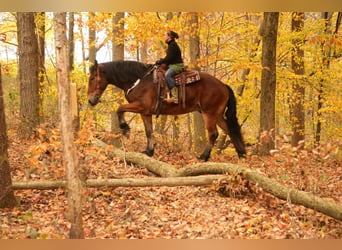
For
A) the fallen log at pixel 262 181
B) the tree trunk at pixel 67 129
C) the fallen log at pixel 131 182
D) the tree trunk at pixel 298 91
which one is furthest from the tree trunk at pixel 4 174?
the tree trunk at pixel 298 91

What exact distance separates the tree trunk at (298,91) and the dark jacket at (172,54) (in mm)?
4357

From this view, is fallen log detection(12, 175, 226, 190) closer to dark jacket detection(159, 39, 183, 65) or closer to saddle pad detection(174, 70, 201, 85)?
saddle pad detection(174, 70, 201, 85)

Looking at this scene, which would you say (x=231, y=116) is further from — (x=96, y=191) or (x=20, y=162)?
(x=20, y=162)

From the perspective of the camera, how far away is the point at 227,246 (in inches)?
166

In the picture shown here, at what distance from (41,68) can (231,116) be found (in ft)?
16.8

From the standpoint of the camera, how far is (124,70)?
784 cm

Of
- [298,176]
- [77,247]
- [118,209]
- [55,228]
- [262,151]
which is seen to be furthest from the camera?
[262,151]

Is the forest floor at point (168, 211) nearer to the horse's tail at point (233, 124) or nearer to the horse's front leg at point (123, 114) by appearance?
the horse's front leg at point (123, 114)

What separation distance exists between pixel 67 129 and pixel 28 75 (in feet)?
16.9

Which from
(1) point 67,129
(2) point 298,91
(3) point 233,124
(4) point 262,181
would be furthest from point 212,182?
(2) point 298,91

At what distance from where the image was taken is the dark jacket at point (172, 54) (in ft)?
24.8

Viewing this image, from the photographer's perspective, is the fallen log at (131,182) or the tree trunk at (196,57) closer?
the fallen log at (131,182)

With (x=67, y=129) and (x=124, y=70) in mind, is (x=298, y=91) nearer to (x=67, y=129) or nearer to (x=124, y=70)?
(x=124, y=70)
